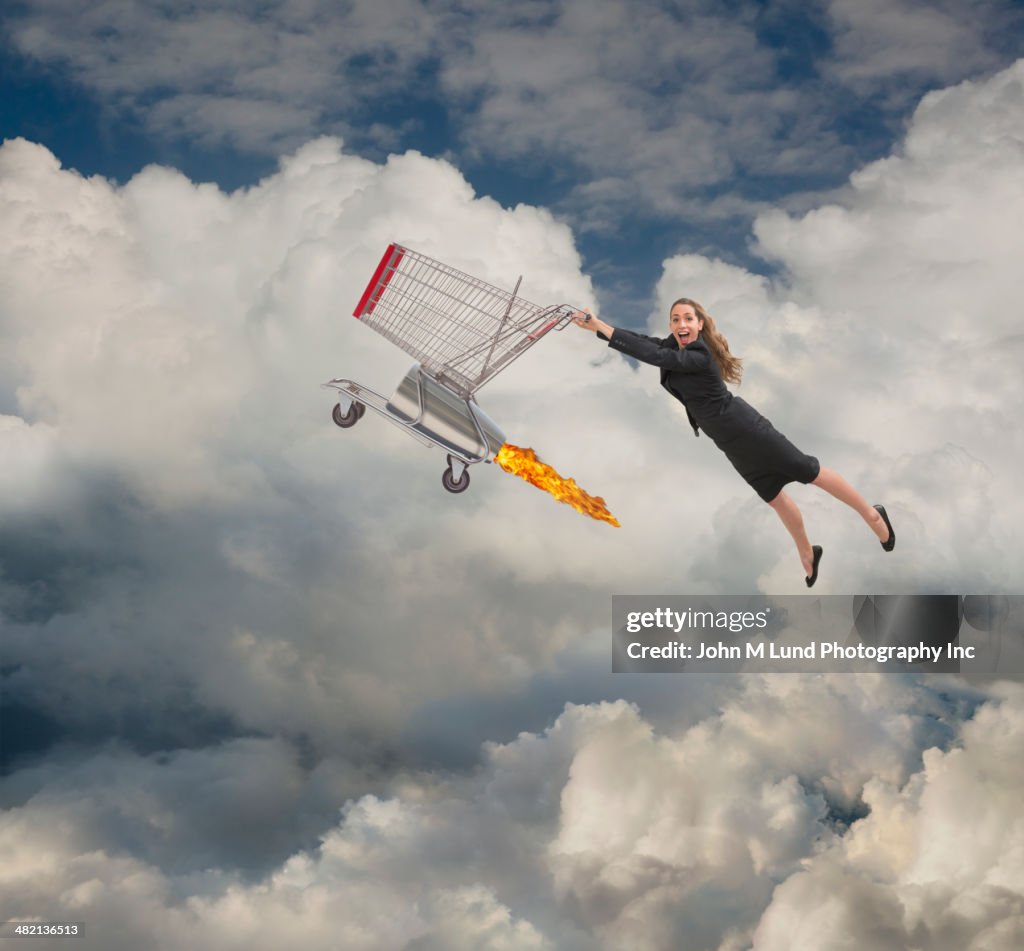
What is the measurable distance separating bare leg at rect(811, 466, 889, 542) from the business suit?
0.15 m

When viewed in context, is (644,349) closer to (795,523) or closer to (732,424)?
(732,424)

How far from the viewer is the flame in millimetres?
11234

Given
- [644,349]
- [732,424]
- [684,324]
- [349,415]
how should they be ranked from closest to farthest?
1. [644,349]
2. [684,324]
3. [732,424]
4. [349,415]

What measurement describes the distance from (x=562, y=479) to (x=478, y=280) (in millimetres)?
2192

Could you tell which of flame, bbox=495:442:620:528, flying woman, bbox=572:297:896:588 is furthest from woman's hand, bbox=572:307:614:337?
flame, bbox=495:442:620:528

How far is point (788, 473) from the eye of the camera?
35.4 ft

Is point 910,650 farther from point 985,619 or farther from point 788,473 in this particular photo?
point 788,473

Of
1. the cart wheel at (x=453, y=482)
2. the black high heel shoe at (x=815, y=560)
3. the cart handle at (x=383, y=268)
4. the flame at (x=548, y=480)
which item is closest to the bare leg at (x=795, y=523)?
the black high heel shoe at (x=815, y=560)

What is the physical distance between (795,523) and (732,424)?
1.45m

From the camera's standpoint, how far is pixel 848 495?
11023mm

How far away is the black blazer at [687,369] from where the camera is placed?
10078mm

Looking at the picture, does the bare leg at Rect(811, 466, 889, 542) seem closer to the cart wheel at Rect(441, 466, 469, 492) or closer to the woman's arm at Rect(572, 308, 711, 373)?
the woman's arm at Rect(572, 308, 711, 373)

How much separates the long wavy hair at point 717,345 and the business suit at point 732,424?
143 millimetres

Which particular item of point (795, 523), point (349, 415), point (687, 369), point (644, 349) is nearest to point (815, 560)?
point (795, 523)
